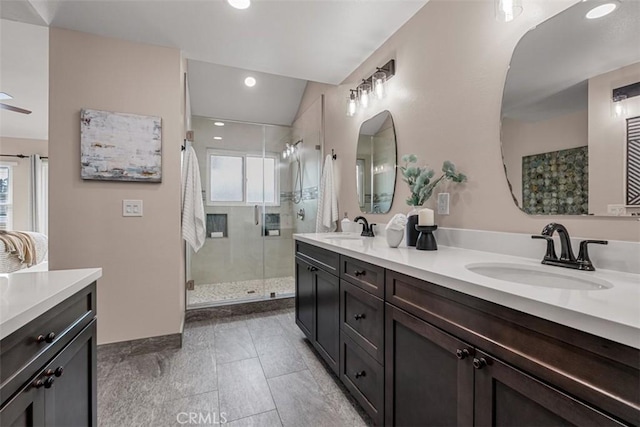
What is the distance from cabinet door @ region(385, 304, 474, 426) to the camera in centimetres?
90

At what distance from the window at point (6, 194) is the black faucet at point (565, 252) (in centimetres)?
745

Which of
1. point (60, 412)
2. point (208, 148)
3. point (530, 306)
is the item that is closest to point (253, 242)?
point (208, 148)

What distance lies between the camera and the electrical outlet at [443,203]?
171 cm

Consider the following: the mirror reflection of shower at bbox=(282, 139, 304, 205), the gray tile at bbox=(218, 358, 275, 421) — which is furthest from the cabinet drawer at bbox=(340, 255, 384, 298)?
the mirror reflection of shower at bbox=(282, 139, 304, 205)

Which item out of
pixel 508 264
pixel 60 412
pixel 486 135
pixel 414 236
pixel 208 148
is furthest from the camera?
pixel 208 148

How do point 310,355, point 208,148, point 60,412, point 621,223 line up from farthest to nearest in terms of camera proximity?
point 208,148
point 310,355
point 621,223
point 60,412

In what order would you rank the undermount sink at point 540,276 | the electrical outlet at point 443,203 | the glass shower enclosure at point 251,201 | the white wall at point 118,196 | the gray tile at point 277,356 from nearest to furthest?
the undermount sink at point 540,276 → the electrical outlet at point 443,203 → the gray tile at point 277,356 → the white wall at point 118,196 → the glass shower enclosure at point 251,201

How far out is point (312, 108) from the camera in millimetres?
3756

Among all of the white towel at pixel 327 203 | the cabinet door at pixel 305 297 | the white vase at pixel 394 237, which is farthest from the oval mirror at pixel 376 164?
the cabinet door at pixel 305 297

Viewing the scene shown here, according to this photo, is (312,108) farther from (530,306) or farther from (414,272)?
(530,306)

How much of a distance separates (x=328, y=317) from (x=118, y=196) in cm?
189

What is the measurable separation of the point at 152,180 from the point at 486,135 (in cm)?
240

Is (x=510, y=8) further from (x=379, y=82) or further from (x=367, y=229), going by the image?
(x=367, y=229)

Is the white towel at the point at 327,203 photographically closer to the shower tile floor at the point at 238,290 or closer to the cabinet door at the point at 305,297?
the cabinet door at the point at 305,297
